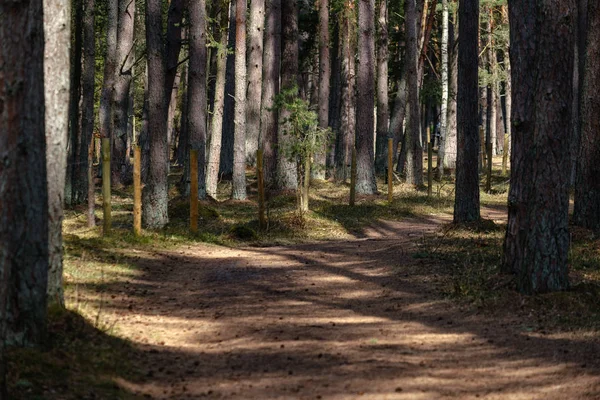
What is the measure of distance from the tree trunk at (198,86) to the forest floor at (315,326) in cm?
840

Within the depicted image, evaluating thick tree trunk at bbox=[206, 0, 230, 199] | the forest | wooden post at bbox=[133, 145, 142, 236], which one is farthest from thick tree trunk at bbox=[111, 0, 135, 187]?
wooden post at bbox=[133, 145, 142, 236]

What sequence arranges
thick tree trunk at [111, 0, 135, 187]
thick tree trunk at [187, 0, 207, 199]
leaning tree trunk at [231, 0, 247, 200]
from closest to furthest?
thick tree trunk at [187, 0, 207, 199] → leaning tree trunk at [231, 0, 247, 200] → thick tree trunk at [111, 0, 135, 187]

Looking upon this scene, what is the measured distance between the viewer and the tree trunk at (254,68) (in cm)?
2836

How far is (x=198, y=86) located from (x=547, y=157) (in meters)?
15.7

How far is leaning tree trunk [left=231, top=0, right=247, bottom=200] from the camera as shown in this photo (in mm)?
26938

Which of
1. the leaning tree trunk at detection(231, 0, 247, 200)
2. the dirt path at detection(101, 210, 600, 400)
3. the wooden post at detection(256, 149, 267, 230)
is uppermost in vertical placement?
the leaning tree trunk at detection(231, 0, 247, 200)

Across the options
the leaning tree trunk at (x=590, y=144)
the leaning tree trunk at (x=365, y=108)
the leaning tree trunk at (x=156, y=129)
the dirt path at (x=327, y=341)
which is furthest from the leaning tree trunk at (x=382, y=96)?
the dirt path at (x=327, y=341)

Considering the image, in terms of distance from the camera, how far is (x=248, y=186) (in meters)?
31.5

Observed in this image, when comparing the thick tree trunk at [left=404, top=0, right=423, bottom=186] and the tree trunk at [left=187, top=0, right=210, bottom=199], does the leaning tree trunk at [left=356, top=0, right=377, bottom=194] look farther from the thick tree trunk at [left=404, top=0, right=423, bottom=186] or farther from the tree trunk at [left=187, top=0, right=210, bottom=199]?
the thick tree trunk at [left=404, top=0, right=423, bottom=186]

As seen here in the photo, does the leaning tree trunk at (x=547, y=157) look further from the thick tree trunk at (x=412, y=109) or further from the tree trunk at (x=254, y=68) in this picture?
the thick tree trunk at (x=412, y=109)

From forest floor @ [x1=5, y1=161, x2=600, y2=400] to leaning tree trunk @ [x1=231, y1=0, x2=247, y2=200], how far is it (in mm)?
10184

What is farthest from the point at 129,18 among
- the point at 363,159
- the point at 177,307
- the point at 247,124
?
the point at 177,307

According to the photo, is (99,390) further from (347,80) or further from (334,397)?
(347,80)

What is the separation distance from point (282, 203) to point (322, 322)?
14.8m
